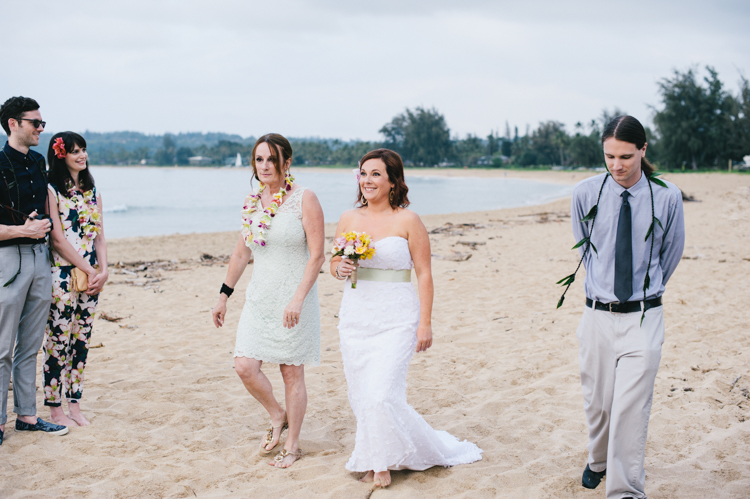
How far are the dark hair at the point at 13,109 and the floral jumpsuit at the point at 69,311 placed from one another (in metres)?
0.51

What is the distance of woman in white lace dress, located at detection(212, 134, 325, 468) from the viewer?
378 centimetres

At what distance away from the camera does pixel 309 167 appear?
425ft

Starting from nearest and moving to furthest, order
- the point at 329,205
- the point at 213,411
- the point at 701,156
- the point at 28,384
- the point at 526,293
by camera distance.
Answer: the point at 28,384 → the point at 213,411 → the point at 526,293 → the point at 329,205 → the point at 701,156

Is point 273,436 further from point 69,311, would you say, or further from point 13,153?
point 13,153

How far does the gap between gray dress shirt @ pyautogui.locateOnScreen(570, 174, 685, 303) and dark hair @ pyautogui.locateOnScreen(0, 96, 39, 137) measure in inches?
147

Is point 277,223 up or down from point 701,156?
down

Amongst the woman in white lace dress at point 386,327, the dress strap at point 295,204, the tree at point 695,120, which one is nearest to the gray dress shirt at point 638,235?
the woman in white lace dress at point 386,327

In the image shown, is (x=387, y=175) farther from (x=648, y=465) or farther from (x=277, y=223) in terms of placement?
(x=648, y=465)

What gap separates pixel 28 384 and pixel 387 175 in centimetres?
300

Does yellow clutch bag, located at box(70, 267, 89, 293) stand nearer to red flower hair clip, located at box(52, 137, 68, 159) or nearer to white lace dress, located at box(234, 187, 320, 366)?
red flower hair clip, located at box(52, 137, 68, 159)

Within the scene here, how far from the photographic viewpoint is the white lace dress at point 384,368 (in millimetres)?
3324

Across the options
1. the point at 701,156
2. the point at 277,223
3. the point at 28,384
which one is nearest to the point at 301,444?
the point at 277,223

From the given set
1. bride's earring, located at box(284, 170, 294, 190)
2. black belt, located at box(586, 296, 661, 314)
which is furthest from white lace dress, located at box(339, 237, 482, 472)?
black belt, located at box(586, 296, 661, 314)

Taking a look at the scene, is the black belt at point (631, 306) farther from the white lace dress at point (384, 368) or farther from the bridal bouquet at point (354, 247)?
the bridal bouquet at point (354, 247)
